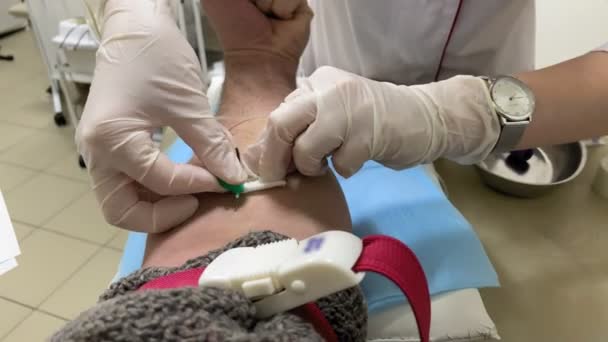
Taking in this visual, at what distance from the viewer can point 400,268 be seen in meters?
0.51

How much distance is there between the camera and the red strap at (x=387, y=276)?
1.61 ft

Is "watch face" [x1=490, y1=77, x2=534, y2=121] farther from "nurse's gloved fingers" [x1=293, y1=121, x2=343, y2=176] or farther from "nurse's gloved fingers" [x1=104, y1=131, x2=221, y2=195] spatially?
"nurse's gloved fingers" [x1=104, y1=131, x2=221, y2=195]

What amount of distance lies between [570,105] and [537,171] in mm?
358

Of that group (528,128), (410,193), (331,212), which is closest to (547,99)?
(528,128)

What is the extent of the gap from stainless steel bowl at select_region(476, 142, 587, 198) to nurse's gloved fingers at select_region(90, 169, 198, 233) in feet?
2.22

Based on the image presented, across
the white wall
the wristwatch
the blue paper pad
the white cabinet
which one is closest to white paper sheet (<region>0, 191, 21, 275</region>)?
the blue paper pad

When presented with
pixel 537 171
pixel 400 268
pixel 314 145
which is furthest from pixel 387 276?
pixel 537 171

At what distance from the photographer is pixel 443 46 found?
3.67 feet

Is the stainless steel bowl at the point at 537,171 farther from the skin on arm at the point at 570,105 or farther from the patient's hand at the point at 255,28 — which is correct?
the patient's hand at the point at 255,28

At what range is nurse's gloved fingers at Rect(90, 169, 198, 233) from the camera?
79cm

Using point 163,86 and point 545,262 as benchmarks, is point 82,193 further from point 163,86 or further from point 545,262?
point 545,262

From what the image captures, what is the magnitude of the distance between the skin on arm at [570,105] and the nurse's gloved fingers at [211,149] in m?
0.51

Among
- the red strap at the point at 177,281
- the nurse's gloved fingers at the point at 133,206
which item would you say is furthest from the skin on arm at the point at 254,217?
the red strap at the point at 177,281

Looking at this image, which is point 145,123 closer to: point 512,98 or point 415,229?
point 415,229
